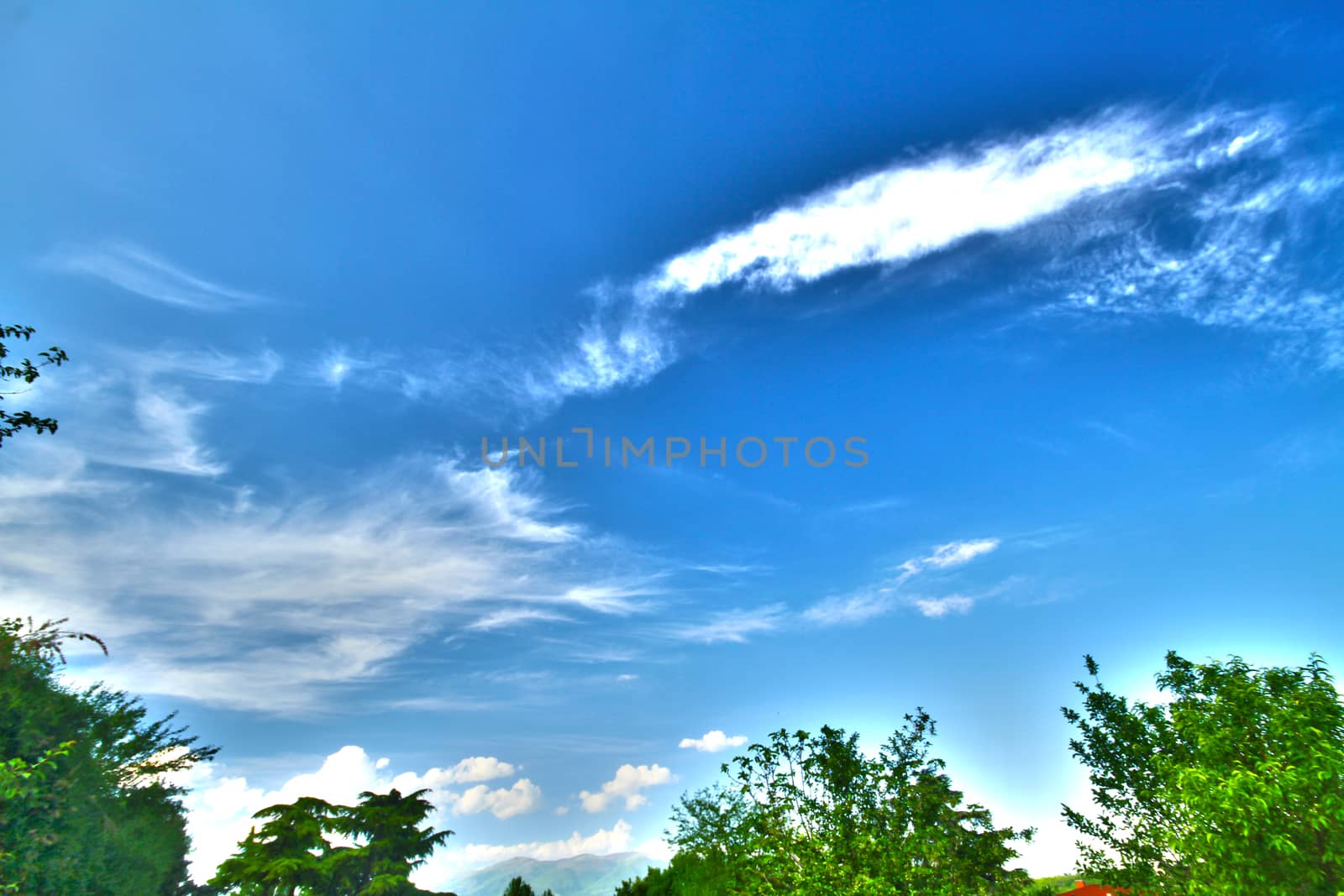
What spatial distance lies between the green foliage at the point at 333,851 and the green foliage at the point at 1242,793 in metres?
48.7

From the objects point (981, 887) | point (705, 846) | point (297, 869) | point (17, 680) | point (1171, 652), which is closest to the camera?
point (17, 680)

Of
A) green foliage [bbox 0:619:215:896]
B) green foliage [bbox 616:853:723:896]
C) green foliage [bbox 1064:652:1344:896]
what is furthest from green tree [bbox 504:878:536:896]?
green foliage [bbox 1064:652:1344:896]

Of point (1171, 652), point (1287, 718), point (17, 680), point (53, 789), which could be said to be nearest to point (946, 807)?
point (1171, 652)

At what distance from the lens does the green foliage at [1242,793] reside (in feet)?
74.8

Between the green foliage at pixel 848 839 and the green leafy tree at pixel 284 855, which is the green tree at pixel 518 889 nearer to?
the green leafy tree at pixel 284 855

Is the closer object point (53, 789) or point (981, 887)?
point (53, 789)

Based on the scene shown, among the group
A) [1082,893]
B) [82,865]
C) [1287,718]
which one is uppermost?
[1287,718]

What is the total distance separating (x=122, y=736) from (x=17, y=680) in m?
17.0

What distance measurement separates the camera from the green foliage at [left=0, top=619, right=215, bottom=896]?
75.8 feet

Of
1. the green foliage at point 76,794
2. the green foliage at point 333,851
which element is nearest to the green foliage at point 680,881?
the green foliage at point 333,851

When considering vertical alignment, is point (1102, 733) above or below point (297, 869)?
above

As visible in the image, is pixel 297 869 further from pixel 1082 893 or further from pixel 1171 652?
pixel 1082 893

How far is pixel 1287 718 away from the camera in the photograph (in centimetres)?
2566

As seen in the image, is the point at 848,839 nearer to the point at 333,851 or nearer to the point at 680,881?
the point at 680,881
